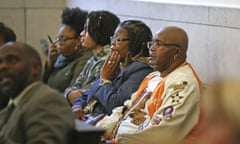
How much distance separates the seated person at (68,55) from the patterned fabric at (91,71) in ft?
0.65

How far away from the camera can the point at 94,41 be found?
4.76 m

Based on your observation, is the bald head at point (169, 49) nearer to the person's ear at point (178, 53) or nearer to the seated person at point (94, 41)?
the person's ear at point (178, 53)

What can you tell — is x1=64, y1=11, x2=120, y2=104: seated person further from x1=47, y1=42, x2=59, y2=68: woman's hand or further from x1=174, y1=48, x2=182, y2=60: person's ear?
x1=174, y1=48, x2=182, y2=60: person's ear

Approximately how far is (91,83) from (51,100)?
2.33 meters

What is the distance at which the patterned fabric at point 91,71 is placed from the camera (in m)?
4.62

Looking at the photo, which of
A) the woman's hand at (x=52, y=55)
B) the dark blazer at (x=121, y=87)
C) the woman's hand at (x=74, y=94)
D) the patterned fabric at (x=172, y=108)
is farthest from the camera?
the woman's hand at (x=52, y=55)

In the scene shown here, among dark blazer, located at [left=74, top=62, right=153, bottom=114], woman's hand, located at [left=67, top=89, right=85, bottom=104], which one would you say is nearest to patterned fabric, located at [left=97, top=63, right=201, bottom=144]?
dark blazer, located at [left=74, top=62, right=153, bottom=114]

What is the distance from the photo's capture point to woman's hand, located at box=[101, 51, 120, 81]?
4.25 m

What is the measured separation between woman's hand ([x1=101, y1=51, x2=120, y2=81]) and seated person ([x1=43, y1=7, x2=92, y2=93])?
758mm

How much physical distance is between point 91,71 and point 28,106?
2.30 meters

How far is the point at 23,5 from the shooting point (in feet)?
24.4

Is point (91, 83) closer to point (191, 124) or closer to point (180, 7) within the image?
point (180, 7)

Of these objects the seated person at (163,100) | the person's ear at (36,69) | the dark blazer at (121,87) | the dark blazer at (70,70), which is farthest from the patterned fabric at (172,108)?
the dark blazer at (70,70)

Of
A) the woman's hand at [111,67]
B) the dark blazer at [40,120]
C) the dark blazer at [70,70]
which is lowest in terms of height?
the dark blazer at [70,70]
